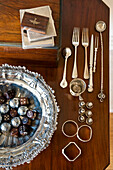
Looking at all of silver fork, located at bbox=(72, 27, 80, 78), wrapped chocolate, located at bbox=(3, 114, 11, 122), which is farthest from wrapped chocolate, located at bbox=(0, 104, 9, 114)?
silver fork, located at bbox=(72, 27, 80, 78)

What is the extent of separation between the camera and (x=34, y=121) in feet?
3.07

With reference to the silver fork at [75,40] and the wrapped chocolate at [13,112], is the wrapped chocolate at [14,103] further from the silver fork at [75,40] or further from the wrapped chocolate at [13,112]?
the silver fork at [75,40]

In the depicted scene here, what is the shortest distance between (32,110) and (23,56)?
0.82 feet

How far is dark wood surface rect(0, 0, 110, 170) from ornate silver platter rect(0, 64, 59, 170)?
6 centimetres

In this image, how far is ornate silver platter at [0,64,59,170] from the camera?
88 centimetres

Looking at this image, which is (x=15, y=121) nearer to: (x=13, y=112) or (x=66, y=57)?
(x=13, y=112)

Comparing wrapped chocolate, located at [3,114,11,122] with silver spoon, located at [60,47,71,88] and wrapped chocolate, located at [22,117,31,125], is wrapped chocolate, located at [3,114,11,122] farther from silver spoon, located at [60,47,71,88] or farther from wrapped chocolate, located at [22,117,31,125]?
silver spoon, located at [60,47,71,88]

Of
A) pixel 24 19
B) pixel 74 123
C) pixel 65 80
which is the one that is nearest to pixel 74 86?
pixel 65 80

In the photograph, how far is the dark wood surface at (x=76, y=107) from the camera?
3.04ft

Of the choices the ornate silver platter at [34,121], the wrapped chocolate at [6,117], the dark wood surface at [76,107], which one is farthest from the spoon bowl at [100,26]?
the wrapped chocolate at [6,117]

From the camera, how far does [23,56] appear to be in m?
0.89

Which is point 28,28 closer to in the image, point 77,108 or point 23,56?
point 23,56

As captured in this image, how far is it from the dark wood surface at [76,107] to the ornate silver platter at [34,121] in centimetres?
6

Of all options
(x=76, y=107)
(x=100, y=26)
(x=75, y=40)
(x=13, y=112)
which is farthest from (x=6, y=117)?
(x=100, y=26)
